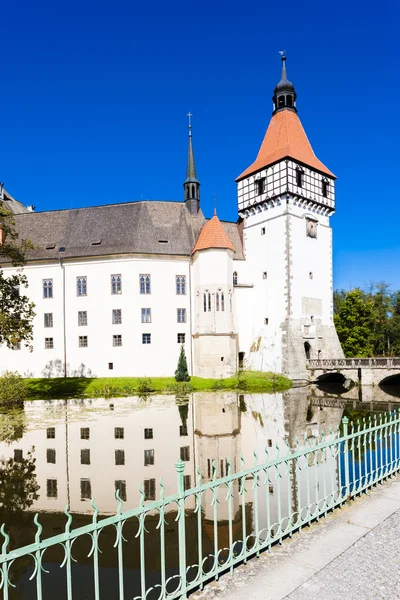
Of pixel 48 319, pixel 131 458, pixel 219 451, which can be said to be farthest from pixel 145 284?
pixel 131 458

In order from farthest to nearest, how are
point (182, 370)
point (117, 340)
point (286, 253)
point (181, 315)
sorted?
point (181, 315)
point (286, 253)
point (117, 340)
point (182, 370)

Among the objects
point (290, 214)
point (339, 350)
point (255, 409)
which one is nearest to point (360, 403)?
point (255, 409)

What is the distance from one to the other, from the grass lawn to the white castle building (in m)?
2.28

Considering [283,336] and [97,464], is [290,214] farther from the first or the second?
[97,464]

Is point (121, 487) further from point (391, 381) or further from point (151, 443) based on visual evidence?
point (391, 381)

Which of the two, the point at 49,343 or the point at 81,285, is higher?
the point at 81,285

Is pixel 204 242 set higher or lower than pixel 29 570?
higher

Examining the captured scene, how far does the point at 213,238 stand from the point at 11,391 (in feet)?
65.0

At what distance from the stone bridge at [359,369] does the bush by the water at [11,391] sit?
22.6 metres

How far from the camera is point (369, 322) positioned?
157ft

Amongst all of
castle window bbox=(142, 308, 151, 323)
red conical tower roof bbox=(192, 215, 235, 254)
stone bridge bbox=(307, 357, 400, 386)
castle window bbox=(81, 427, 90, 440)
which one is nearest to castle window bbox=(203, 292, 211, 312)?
red conical tower roof bbox=(192, 215, 235, 254)

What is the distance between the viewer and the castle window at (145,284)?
36.8m

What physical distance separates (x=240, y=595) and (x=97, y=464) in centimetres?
894

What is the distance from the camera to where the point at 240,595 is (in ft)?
14.4
